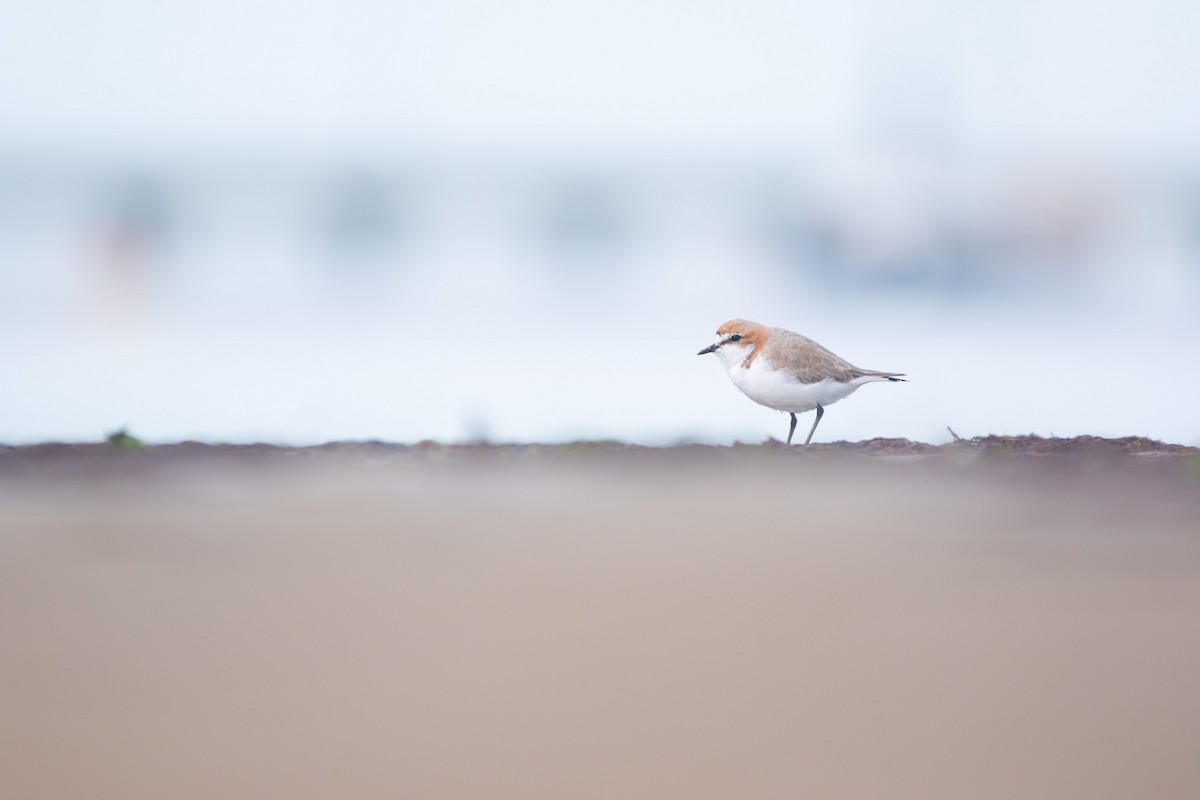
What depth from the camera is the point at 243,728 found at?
147 cm

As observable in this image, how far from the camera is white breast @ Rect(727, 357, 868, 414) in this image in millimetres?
2848

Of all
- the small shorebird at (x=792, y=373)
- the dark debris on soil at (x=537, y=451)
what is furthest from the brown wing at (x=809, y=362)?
the dark debris on soil at (x=537, y=451)

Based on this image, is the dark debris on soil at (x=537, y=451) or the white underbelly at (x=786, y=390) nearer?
the dark debris on soil at (x=537, y=451)

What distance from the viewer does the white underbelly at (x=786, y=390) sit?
9.34ft

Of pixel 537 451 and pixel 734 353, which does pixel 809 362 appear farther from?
pixel 537 451

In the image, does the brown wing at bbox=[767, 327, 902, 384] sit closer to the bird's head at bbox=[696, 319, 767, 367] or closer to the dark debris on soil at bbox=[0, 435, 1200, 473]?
the bird's head at bbox=[696, 319, 767, 367]

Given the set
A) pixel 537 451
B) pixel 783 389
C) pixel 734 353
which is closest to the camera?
pixel 537 451

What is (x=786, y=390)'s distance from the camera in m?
2.84

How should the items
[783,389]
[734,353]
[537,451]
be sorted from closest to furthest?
[537,451] < [783,389] < [734,353]

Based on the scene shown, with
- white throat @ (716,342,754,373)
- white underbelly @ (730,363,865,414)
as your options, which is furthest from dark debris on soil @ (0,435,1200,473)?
white throat @ (716,342,754,373)

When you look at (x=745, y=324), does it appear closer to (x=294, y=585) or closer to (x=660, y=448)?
(x=660, y=448)

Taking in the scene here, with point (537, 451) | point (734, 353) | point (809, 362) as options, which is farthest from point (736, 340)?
point (537, 451)

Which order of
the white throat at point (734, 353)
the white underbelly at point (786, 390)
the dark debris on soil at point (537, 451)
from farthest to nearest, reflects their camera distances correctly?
the white throat at point (734, 353), the white underbelly at point (786, 390), the dark debris on soil at point (537, 451)

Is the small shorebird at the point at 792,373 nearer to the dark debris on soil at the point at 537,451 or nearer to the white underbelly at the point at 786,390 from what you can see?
the white underbelly at the point at 786,390
